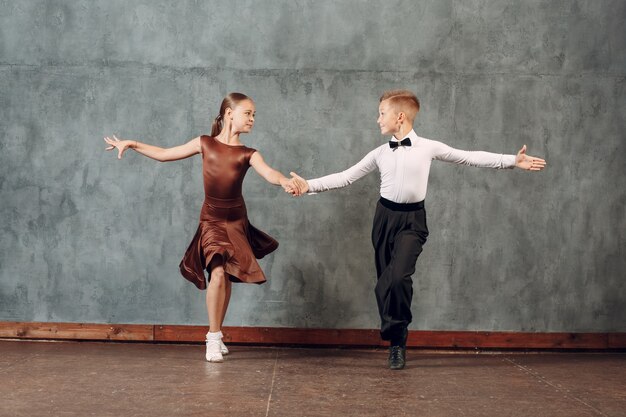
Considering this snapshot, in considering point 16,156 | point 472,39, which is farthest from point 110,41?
point 472,39

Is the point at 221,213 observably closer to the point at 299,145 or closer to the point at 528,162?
the point at 299,145

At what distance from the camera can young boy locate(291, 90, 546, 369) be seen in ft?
15.6

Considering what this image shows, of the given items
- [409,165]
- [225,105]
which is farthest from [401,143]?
[225,105]

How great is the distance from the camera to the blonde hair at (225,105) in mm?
5031

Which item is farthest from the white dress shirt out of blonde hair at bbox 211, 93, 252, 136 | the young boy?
blonde hair at bbox 211, 93, 252, 136

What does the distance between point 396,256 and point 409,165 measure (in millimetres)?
543

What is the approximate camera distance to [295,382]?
433 centimetres

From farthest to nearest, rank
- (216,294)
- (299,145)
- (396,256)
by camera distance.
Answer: (299,145) < (216,294) < (396,256)

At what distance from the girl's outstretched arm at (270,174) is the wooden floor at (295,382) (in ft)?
3.47

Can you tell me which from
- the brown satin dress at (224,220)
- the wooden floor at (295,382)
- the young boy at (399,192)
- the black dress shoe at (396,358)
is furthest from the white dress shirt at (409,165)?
the wooden floor at (295,382)

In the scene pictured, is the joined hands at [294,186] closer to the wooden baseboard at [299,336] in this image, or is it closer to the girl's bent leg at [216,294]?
the girl's bent leg at [216,294]

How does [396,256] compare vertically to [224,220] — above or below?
below

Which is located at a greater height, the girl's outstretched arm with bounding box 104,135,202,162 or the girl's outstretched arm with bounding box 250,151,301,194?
the girl's outstretched arm with bounding box 104,135,202,162

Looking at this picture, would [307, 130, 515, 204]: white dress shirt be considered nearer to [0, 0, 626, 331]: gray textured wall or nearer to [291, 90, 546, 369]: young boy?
[291, 90, 546, 369]: young boy
